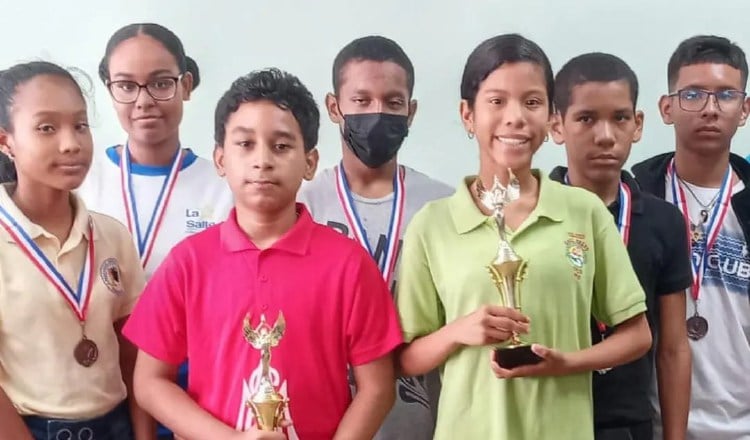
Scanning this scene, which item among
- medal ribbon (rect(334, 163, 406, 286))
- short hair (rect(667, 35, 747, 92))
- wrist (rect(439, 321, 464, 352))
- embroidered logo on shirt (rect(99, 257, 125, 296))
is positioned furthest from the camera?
short hair (rect(667, 35, 747, 92))

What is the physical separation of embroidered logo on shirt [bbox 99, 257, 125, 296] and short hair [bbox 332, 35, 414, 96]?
2.41ft

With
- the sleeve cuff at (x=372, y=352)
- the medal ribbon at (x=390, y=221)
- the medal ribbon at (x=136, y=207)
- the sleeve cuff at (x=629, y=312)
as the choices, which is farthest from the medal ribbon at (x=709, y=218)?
the medal ribbon at (x=136, y=207)

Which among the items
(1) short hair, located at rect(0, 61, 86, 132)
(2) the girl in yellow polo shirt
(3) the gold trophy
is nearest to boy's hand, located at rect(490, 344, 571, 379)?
(3) the gold trophy

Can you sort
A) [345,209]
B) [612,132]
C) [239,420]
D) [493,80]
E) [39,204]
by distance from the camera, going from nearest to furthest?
[239,420] → [493,80] → [39,204] → [612,132] → [345,209]

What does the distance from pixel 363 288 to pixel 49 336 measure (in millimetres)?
660

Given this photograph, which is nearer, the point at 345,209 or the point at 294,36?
the point at 345,209

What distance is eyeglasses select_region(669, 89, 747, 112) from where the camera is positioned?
2045mm

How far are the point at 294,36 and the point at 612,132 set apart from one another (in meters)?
0.99

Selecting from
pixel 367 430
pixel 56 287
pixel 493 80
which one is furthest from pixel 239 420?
pixel 493 80

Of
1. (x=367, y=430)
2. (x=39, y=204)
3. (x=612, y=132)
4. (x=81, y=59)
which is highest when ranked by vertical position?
(x=81, y=59)

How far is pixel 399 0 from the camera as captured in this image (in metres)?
2.29

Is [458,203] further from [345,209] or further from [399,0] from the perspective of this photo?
[399,0]

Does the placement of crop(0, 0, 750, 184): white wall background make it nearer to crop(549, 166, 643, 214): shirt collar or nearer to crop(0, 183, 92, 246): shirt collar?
crop(549, 166, 643, 214): shirt collar

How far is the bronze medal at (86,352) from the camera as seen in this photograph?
5.24ft
